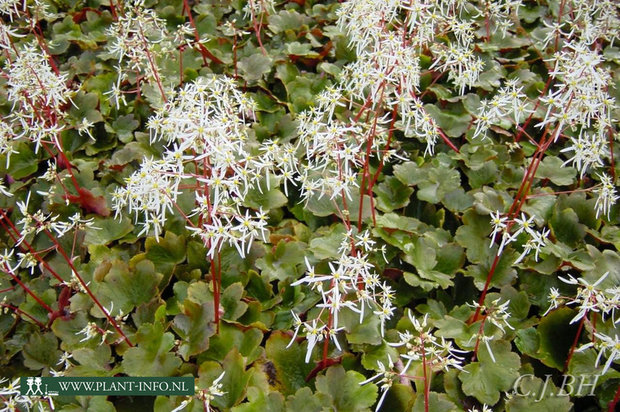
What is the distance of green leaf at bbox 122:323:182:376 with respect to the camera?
1911 millimetres

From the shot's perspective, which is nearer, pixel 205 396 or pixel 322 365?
pixel 205 396

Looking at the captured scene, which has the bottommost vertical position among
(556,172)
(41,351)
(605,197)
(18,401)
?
(41,351)

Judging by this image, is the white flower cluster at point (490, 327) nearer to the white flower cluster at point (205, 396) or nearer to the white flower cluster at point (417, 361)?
the white flower cluster at point (417, 361)

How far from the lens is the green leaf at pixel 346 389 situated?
183 centimetres

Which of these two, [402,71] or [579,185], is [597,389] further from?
[402,71]

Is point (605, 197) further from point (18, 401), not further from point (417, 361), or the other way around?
point (18, 401)

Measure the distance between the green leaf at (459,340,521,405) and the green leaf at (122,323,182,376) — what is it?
42.0 inches

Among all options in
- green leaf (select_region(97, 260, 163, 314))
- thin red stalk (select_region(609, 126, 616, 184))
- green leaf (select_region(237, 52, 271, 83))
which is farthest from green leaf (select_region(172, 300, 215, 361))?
thin red stalk (select_region(609, 126, 616, 184))

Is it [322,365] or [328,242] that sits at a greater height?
[328,242]

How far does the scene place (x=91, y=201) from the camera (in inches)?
98.5

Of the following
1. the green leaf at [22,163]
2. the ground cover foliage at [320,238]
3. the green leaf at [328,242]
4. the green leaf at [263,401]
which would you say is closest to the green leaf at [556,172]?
the ground cover foliage at [320,238]

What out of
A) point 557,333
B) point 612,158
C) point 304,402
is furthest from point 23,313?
point 612,158

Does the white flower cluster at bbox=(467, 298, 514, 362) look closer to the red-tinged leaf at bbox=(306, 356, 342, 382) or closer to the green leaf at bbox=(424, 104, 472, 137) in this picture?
the red-tinged leaf at bbox=(306, 356, 342, 382)

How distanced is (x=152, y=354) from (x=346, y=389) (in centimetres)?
72
